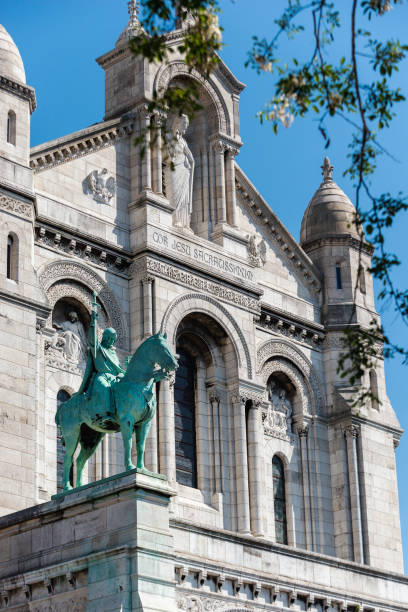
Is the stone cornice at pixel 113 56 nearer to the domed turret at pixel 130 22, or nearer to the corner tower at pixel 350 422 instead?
the domed turret at pixel 130 22

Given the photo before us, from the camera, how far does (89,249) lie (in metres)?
39.2

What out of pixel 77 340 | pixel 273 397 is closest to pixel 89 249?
pixel 77 340

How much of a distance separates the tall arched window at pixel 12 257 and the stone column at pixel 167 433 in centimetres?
547

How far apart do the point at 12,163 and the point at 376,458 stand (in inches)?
586

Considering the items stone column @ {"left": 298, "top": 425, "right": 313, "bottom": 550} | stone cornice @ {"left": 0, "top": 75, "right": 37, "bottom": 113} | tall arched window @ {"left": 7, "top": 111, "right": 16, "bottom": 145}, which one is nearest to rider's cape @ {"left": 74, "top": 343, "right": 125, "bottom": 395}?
tall arched window @ {"left": 7, "top": 111, "right": 16, "bottom": 145}

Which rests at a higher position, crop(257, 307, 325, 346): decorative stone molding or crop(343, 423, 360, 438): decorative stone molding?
crop(257, 307, 325, 346): decorative stone molding

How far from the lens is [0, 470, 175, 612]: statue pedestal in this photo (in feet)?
92.5

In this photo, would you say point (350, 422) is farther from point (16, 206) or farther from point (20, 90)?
point (20, 90)

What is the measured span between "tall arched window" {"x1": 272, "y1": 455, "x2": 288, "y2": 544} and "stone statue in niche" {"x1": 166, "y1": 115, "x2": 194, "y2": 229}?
24.6 feet

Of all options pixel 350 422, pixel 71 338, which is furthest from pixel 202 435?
pixel 350 422

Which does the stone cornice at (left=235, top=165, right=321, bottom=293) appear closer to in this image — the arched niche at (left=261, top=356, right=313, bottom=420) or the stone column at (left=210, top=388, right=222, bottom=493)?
the arched niche at (left=261, top=356, right=313, bottom=420)

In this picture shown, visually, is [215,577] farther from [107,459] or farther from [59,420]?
[107,459]

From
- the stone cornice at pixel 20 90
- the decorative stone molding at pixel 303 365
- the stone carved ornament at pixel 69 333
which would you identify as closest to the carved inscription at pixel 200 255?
the decorative stone molding at pixel 303 365

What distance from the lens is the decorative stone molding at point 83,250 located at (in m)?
38.2
